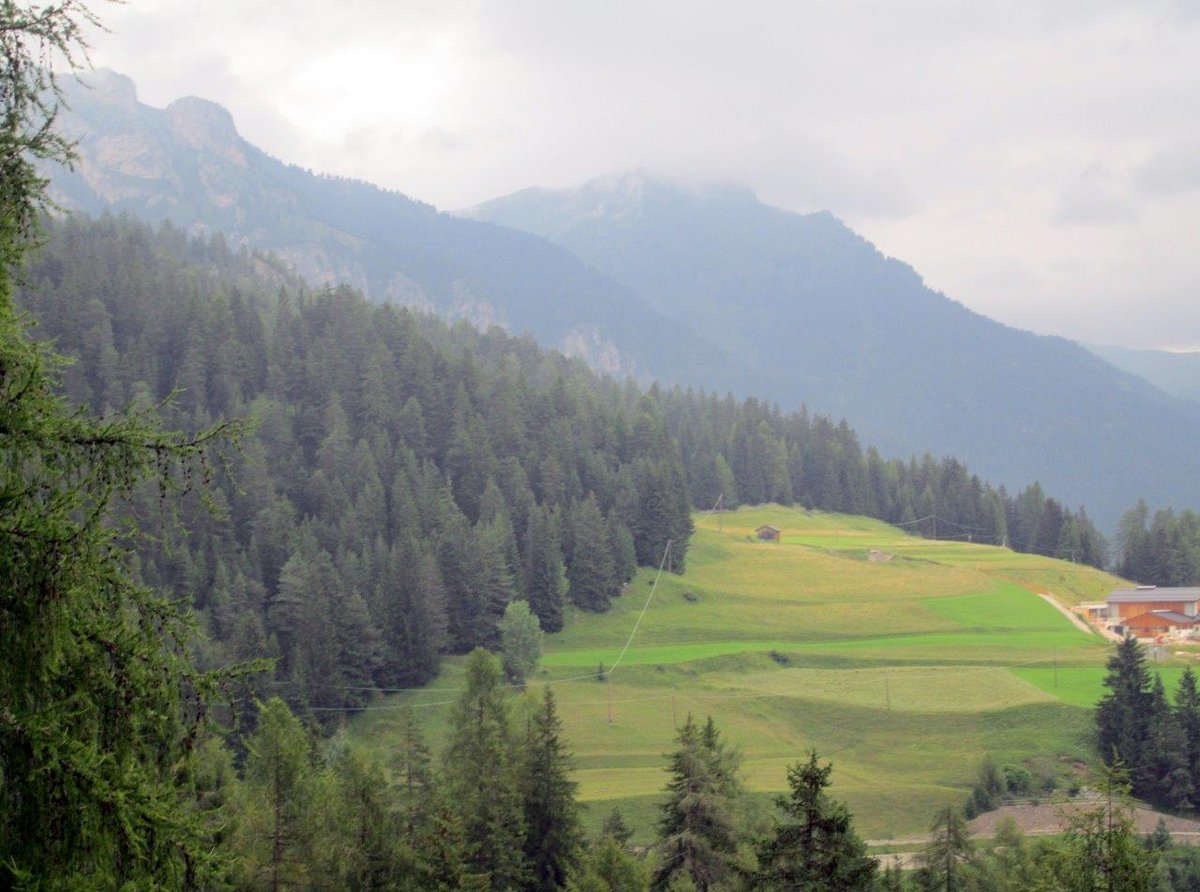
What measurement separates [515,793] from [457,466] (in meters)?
92.4

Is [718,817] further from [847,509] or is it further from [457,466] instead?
[847,509]

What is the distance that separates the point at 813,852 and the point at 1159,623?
330 ft

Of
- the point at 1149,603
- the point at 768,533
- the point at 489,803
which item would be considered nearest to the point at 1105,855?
the point at 489,803

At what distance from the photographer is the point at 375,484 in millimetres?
112875

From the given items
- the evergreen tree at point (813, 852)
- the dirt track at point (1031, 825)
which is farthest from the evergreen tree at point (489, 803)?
the dirt track at point (1031, 825)

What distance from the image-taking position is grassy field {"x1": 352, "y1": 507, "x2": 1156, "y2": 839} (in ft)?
221

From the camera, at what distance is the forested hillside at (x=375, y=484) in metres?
88.1

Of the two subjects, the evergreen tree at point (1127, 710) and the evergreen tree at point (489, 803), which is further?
the evergreen tree at point (1127, 710)

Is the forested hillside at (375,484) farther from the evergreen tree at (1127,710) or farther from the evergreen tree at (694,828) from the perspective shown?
the evergreen tree at (1127,710)

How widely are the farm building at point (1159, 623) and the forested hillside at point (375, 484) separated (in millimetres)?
46741

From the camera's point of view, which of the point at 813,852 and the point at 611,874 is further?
the point at 611,874

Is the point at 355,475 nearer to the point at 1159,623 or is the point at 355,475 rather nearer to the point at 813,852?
the point at 1159,623

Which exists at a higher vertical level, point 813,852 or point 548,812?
point 813,852

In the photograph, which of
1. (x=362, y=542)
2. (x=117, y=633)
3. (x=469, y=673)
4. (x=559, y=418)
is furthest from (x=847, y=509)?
(x=117, y=633)
